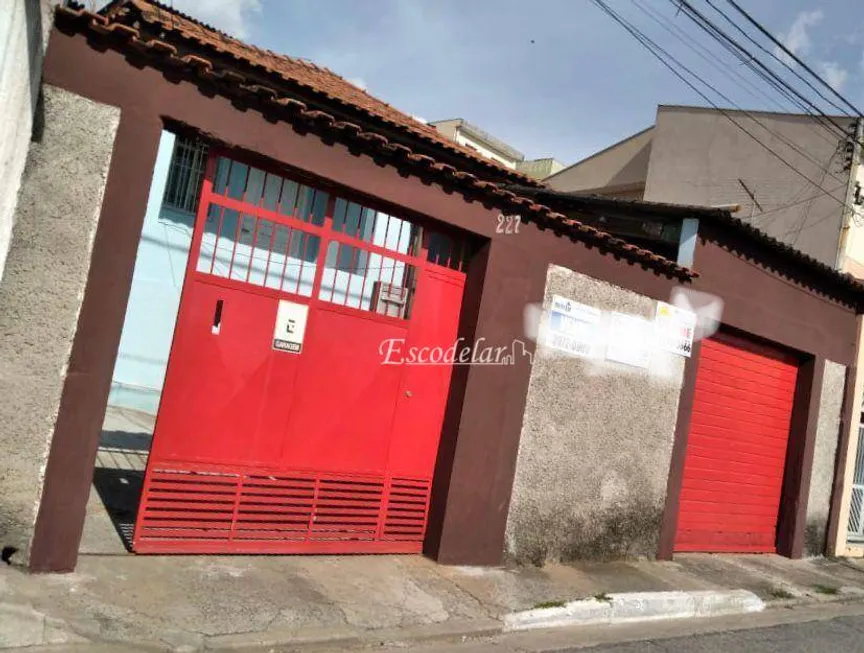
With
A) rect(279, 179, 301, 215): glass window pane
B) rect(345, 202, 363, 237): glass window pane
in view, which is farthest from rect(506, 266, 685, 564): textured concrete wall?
rect(279, 179, 301, 215): glass window pane

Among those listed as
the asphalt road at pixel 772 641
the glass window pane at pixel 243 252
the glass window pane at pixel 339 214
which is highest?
the glass window pane at pixel 339 214

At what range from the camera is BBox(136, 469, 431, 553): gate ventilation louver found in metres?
4.86

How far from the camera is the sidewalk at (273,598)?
3.68 meters

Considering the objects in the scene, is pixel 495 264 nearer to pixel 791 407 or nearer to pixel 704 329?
pixel 704 329

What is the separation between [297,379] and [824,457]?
7.99 m

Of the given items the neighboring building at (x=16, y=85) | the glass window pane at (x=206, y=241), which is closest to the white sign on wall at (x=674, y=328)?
the glass window pane at (x=206, y=241)

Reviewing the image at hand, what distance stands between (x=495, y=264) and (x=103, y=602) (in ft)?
12.6

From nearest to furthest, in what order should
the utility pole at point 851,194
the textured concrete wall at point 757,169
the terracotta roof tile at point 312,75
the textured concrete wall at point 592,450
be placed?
the textured concrete wall at point 592,450, the terracotta roof tile at point 312,75, the utility pole at point 851,194, the textured concrete wall at point 757,169

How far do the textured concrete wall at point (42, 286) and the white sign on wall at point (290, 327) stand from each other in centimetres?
141

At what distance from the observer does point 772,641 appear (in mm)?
5527

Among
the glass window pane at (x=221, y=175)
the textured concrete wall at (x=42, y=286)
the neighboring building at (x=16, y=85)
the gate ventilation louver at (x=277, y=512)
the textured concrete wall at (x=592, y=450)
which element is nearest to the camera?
the neighboring building at (x=16, y=85)

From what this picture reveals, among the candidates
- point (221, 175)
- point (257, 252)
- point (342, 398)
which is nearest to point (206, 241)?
point (257, 252)

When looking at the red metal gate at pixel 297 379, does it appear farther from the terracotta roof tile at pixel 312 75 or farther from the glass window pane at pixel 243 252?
the terracotta roof tile at pixel 312 75

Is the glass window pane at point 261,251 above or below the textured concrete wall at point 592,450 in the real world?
above
